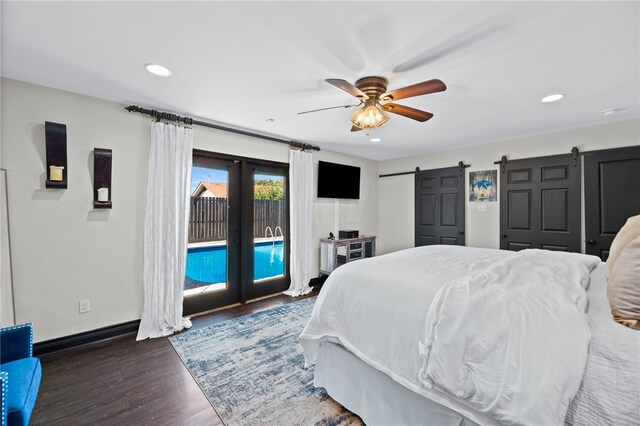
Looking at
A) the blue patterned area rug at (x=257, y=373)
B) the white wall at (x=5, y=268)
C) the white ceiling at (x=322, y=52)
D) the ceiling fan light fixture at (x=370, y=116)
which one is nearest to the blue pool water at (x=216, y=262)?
the blue patterned area rug at (x=257, y=373)

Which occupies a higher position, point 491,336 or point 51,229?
point 51,229

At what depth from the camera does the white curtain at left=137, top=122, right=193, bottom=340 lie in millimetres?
2916

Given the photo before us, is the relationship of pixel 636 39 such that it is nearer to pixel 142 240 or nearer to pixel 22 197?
pixel 142 240

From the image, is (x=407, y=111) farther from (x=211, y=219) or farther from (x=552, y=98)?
(x=211, y=219)

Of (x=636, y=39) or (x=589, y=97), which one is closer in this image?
(x=636, y=39)

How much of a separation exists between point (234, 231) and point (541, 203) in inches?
176

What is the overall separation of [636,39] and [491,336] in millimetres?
2216

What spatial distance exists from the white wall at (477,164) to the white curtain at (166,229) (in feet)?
13.2

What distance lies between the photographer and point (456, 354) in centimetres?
117

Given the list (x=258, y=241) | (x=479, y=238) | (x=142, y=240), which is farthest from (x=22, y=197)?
(x=479, y=238)

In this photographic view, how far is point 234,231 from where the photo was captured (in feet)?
12.4

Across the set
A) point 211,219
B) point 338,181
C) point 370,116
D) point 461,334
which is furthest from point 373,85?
point 338,181

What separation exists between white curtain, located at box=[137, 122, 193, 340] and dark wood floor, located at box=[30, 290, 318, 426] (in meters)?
0.31

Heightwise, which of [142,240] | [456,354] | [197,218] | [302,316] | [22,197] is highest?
[22,197]
